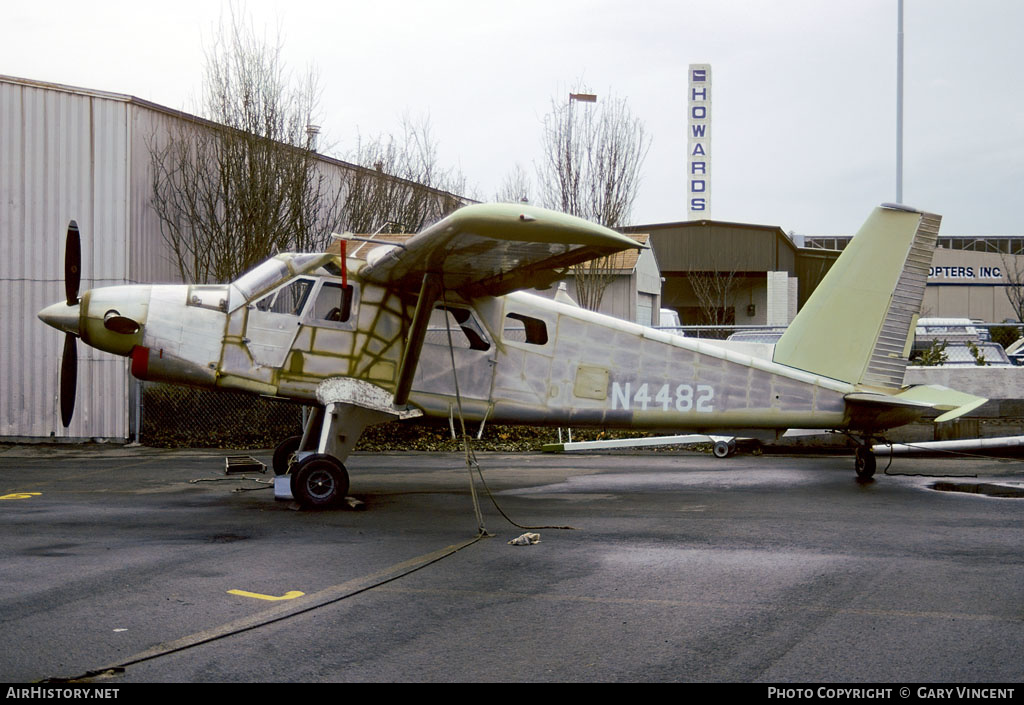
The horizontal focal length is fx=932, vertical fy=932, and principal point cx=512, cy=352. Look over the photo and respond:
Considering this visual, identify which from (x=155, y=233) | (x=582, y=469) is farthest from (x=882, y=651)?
(x=155, y=233)

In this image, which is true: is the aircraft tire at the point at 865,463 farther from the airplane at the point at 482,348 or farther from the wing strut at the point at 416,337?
the wing strut at the point at 416,337

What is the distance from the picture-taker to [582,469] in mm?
13281

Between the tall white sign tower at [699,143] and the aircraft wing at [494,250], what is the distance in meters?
39.0

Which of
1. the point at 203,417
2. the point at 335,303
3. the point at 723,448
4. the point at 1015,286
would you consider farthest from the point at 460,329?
the point at 1015,286

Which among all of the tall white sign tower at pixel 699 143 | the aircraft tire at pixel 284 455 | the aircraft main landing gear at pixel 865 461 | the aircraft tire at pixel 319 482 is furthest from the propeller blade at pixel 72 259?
the tall white sign tower at pixel 699 143

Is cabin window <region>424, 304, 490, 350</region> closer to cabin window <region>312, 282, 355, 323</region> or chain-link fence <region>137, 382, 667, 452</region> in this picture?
cabin window <region>312, 282, 355, 323</region>

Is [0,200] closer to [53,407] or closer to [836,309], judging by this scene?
[53,407]

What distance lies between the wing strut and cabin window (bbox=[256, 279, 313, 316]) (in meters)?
1.16

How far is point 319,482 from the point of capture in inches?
363

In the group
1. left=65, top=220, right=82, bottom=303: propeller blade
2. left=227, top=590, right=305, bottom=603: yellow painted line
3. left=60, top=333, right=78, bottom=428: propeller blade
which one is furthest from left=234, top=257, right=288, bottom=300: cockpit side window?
left=227, top=590, right=305, bottom=603: yellow painted line

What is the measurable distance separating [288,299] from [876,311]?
6.75 meters

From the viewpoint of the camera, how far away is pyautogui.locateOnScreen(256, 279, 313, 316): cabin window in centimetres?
952

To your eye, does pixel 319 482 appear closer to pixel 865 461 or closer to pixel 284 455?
pixel 284 455
